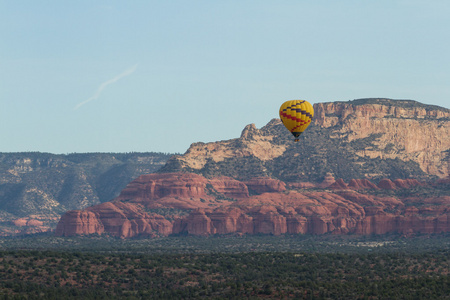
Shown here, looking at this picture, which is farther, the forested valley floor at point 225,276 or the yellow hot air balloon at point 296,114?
the yellow hot air balloon at point 296,114

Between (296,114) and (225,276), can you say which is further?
(296,114)

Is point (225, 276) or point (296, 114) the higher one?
point (296, 114)

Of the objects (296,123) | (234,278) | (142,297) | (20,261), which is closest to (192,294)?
(142,297)

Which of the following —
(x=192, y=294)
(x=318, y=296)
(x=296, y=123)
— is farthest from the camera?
(x=296, y=123)

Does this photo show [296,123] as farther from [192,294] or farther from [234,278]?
[192,294]

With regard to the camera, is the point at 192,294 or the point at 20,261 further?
the point at 20,261

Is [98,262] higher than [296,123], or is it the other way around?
[296,123]

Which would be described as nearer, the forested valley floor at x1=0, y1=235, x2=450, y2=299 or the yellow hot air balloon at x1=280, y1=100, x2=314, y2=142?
the forested valley floor at x1=0, y1=235, x2=450, y2=299

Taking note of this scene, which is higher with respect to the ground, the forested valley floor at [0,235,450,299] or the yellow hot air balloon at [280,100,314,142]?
the yellow hot air balloon at [280,100,314,142]
